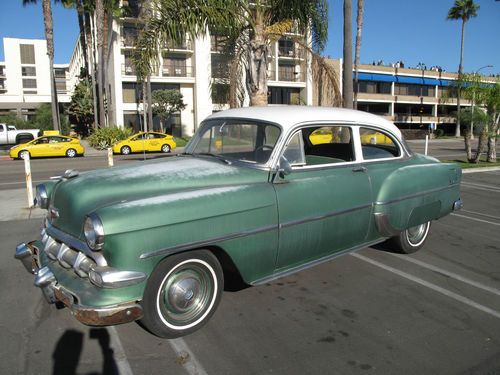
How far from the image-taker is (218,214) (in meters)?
3.27

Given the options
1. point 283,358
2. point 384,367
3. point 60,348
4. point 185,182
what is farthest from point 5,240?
point 384,367

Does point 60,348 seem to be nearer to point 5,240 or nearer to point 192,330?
point 192,330

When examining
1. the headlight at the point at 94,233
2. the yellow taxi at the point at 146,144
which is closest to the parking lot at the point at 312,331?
the headlight at the point at 94,233

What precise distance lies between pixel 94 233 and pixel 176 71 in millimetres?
40409

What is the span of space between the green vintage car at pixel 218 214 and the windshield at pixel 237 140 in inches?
0.5

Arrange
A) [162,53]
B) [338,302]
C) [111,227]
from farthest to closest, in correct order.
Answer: [162,53], [338,302], [111,227]

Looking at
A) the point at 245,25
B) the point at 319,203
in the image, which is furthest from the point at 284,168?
the point at 245,25

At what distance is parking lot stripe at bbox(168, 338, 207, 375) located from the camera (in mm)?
2916

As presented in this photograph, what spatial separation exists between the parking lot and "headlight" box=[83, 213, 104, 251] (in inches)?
33.9

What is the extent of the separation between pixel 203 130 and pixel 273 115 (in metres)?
0.89

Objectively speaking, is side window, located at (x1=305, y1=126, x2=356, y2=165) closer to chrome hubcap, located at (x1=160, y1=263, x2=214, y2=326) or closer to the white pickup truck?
chrome hubcap, located at (x1=160, y1=263, x2=214, y2=326)

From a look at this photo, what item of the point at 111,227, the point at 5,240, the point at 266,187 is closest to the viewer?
the point at 111,227

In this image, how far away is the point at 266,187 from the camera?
365 centimetres

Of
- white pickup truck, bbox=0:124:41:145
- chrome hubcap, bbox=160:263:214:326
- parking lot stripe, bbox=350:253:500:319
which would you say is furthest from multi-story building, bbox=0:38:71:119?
chrome hubcap, bbox=160:263:214:326
